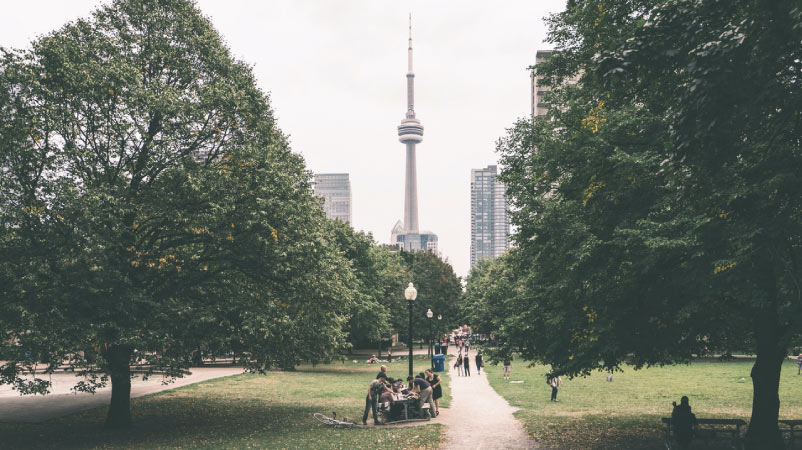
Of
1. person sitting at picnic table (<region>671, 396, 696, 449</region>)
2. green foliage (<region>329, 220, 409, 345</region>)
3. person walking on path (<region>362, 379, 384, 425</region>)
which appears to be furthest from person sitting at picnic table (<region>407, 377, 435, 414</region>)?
green foliage (<region>329, 220, 409, 345</region>)

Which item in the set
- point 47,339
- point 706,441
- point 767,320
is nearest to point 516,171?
point 767,320

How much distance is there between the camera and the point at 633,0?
1416 cm

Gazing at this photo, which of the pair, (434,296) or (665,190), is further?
(434,296)

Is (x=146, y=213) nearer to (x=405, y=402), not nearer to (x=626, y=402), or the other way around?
(x=405, y=402)

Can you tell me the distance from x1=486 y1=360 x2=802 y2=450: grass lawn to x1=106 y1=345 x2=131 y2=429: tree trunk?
38.7 ft

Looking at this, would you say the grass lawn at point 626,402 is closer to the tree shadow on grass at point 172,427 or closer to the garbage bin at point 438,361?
the garbage bin at point 438,361

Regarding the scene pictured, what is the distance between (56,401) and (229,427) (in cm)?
1018

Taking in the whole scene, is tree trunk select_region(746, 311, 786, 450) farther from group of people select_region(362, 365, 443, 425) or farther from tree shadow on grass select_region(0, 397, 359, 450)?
tree shadow on grass select_region(0, 397, 359, 450)

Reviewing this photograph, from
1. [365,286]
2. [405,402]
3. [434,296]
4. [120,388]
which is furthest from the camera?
[434,296]

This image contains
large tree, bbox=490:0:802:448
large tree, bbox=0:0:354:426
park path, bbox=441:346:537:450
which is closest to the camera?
large tree, bbox=490:0:802:448

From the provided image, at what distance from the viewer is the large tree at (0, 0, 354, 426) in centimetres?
1554

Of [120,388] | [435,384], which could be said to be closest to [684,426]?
[435,384]

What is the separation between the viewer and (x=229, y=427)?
1873cm

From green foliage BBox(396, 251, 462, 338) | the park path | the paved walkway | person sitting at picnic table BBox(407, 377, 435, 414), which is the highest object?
green foliage BBox(396, 251, 462, 338)
